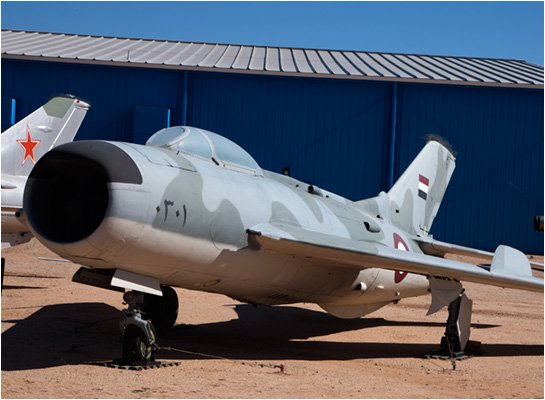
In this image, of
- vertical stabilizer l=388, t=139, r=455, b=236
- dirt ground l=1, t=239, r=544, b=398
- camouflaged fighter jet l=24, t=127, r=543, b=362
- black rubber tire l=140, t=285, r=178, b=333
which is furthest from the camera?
vertical stabilizer l=388, t=139, r=455, b=236

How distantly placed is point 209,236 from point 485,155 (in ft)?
62.4

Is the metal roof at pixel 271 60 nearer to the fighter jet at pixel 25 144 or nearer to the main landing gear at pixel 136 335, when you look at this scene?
the fighter jet at pixel 25 144

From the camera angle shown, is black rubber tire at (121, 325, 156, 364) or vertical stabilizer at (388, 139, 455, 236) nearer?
black rubber tire at (121, 325, 156, 364)

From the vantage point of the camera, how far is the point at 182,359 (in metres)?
8.88

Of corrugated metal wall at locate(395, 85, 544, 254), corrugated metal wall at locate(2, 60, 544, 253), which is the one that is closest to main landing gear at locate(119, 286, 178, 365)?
corrugated metal wall at locate(2, 60, 544, 253)

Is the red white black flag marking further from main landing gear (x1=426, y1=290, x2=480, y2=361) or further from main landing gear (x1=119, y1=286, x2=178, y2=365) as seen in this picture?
main landing gear (x1=119, y1=286, x2=178, y2=365)

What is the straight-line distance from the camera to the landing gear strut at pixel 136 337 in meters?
8.10

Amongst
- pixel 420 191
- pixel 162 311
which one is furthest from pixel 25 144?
pixel 420 191

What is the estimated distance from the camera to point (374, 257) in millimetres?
9234

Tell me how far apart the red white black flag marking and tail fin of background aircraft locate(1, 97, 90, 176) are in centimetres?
822

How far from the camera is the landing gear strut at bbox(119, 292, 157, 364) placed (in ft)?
26.6

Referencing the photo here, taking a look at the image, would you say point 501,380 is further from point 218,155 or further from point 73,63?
point 73,63

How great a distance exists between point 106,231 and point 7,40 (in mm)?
24116

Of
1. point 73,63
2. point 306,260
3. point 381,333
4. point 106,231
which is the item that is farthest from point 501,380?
point 73,63
